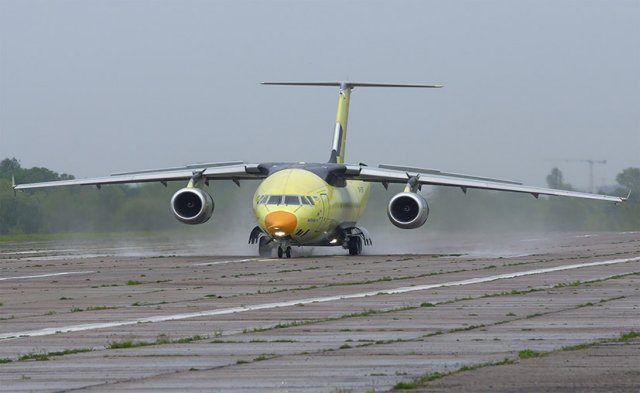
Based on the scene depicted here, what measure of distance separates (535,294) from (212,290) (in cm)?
579

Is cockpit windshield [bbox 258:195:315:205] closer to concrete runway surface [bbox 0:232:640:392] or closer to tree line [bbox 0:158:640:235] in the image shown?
concrete runway surface [bbox 0:232:640:392]

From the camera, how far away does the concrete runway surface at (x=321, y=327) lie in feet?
41.2

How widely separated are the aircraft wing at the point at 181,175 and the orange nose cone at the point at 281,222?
14.9 ft

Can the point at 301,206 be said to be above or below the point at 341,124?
below

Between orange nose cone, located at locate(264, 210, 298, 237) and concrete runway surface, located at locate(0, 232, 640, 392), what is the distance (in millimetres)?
4026

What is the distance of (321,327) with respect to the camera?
699 inches

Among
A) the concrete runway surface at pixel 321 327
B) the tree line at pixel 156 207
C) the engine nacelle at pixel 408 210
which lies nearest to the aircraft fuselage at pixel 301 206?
the engine nacelle at pixel 408 210

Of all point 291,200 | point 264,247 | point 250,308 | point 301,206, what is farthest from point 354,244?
A: point 250,308

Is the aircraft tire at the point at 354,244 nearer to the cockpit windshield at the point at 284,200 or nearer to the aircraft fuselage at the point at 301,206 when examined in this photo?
the aircraft fuselage at the point at 301,206

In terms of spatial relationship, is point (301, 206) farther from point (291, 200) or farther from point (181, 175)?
point (181, 175)

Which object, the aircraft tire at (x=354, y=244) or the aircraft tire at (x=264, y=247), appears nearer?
the aircraft tire at (x=264, y=247)

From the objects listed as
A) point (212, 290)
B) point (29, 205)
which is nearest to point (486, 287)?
point (212, 290)

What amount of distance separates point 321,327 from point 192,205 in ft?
79.6

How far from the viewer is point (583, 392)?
11336 millimetres
